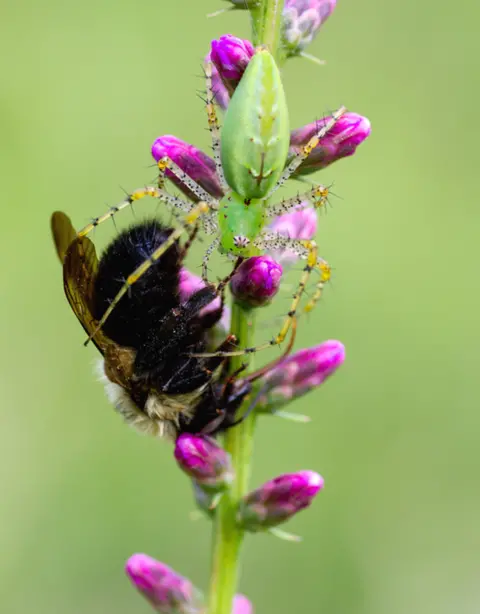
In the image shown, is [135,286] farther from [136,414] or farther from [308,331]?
[308,331]

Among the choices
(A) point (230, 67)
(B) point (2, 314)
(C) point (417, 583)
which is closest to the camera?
(A) point (230, 67)

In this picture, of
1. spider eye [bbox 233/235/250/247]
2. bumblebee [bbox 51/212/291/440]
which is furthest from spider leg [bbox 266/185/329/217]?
bumblebee [bbox 51/212/291/440]

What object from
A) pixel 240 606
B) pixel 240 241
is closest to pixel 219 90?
pixel 240 241

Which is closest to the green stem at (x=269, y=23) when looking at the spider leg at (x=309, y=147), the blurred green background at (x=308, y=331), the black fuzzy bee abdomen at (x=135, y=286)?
the spider leg at (x=309, y=147)

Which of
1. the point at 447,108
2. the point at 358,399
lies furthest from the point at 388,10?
the point at 358,399

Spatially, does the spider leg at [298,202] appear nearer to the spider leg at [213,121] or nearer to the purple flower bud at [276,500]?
the spider leg at [213,121]

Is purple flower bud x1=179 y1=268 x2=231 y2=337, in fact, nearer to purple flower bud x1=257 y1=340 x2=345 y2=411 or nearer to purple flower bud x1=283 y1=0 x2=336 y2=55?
purple flower bud x1=257 y1=340 x2=345 y2=411

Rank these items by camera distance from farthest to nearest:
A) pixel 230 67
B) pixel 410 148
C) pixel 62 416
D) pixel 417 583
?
1. pixel 410 148
2. pixel 62 416
3. pixel 417 583
4. pixel 230 67

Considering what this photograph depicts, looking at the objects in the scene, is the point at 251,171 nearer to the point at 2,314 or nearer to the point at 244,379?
the point at 244,379
